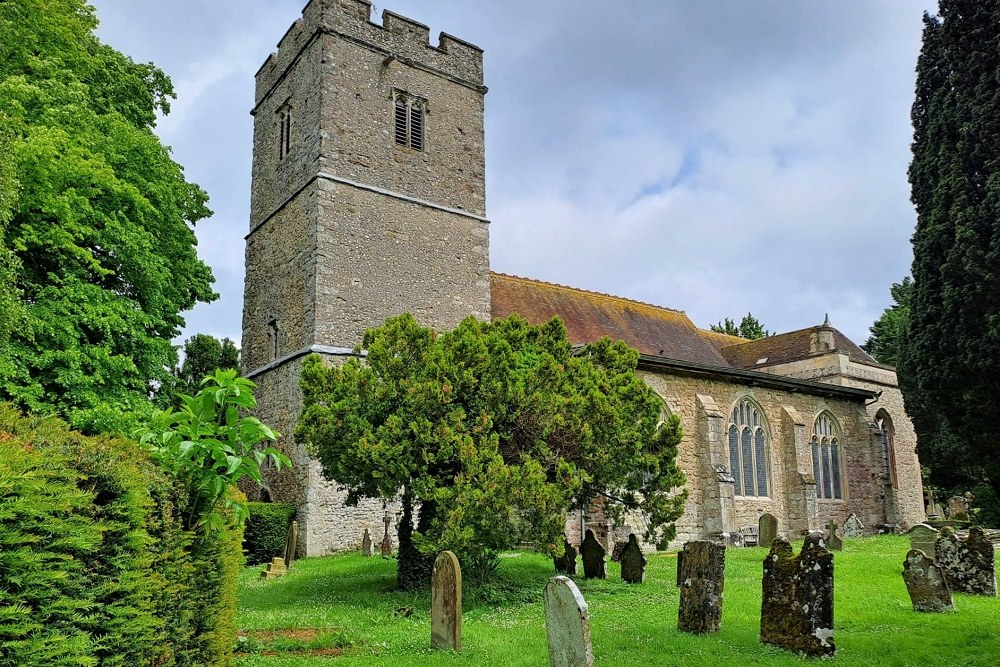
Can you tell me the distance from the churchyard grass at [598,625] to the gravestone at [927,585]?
146 mm

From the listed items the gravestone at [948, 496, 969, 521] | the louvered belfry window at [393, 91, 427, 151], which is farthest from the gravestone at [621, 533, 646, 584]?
the gravestone at [948, 496, 969, 521]

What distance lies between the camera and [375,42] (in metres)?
20.1

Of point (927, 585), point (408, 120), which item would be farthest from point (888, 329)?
point (927, 585)

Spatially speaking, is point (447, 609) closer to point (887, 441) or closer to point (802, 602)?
point (802, 602)

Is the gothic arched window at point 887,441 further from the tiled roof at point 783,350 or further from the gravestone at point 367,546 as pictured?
the gravestone at point 367,546

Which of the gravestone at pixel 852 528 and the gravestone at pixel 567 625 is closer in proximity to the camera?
the gravestone at pixel 567 625

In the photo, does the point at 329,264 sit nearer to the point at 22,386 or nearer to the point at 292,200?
the point at 292,200

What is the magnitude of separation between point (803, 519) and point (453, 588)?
56.9ft

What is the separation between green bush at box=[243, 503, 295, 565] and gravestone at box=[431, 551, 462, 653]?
370 inches

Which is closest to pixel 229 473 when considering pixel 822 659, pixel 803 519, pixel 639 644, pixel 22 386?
pixel 639 644

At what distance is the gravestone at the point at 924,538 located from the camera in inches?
429

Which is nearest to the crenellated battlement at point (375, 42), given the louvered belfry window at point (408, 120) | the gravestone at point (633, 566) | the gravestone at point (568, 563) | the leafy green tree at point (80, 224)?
the louvered belfry window at point (408, 120)

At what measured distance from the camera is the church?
17.8 meters

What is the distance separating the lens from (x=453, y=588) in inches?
283
